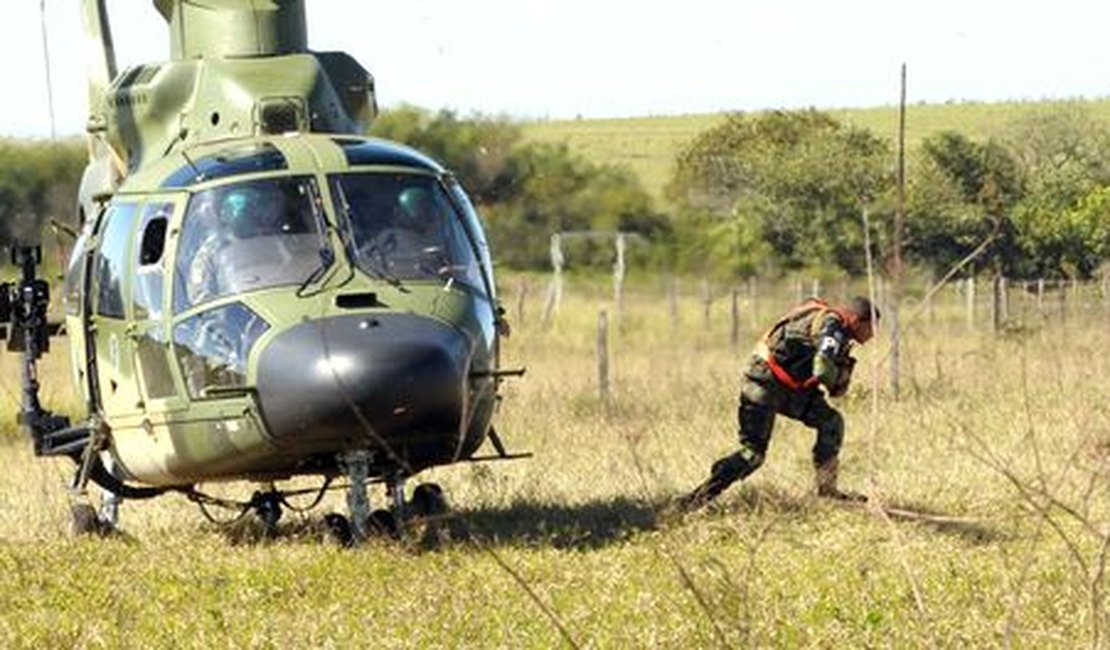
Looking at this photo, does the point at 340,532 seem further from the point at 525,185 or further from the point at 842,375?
the point at 525,185

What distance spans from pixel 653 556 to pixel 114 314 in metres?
3.38

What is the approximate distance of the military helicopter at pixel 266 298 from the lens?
1068cm

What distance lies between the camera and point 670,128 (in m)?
64.4

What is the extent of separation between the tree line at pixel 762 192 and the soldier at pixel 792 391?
7.55 m

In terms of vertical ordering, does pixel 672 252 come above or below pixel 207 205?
below

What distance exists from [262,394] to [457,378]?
929 mm

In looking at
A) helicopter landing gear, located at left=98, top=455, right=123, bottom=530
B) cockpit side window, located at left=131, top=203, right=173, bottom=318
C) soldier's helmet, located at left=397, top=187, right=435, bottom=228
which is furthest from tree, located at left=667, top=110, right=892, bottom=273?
cockpit side window, located at left=131, top=203, right=173, bottom=318

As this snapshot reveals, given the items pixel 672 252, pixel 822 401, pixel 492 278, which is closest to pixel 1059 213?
pixel 672 252

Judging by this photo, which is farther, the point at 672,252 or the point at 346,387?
the point at 672,252

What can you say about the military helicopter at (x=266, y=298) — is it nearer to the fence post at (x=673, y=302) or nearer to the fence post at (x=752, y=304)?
the fence post at (x=673, y=302)

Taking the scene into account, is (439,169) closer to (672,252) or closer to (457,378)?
(457,378)

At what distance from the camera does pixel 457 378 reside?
35.1 ft

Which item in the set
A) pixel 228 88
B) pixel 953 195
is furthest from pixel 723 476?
pixel 953 195

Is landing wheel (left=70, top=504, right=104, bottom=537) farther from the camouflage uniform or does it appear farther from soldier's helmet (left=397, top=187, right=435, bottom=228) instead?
the camouflage uniform
